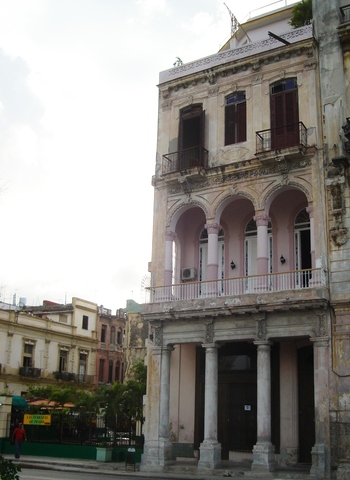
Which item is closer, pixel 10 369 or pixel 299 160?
pixel 299 160

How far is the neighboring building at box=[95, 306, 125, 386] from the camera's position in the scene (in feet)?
175

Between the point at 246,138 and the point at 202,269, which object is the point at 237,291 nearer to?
the point at 202,269

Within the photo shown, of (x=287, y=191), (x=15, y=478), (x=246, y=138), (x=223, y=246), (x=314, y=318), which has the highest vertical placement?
(x=246, y=138)

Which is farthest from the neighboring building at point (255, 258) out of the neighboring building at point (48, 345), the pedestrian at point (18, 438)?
the neighboring building at point (48, 345)

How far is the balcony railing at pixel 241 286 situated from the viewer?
20703 mm

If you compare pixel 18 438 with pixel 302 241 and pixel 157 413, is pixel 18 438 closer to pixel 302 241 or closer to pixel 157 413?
pixel 157 413

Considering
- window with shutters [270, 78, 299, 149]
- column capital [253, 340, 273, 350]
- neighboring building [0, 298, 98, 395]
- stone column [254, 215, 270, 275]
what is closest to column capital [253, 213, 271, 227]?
stone column [254, 215, 270, 275]

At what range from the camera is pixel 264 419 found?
65.4ft

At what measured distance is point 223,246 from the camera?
968 inches

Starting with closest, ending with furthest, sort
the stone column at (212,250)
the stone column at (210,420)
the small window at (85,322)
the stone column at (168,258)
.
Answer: the stone column at (210,420) → the stone column at (212,250) → the stone column at (168,258) → the small window at (85,322)

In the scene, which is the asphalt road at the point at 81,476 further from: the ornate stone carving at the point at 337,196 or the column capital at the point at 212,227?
the column capital at the point at 212,227

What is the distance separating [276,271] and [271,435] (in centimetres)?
598

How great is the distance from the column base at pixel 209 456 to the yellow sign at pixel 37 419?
8.86 m

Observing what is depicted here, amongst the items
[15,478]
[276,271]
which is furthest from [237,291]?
[15,478]
